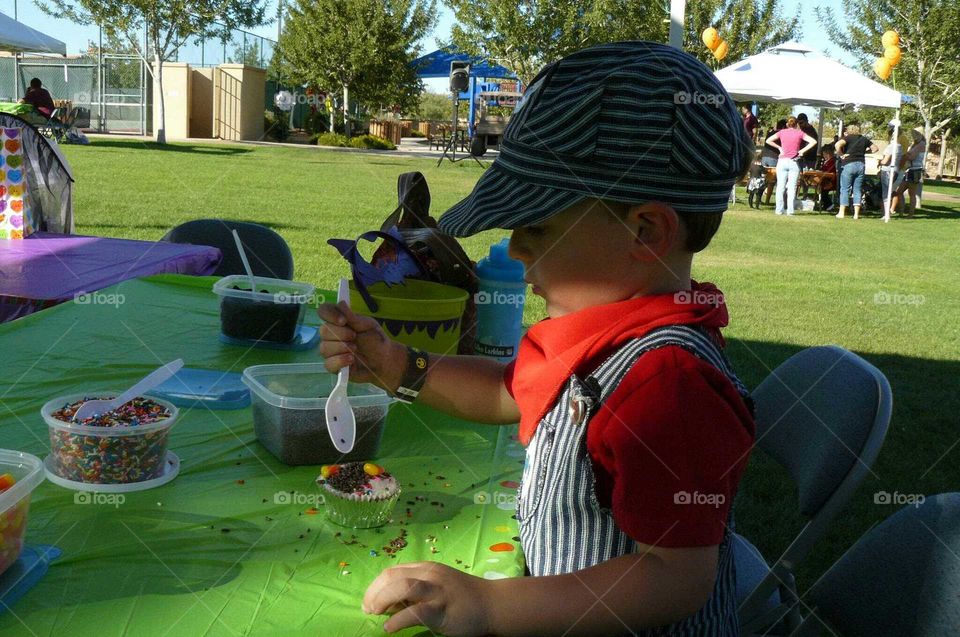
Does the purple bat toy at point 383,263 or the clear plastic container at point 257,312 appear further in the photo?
the clear plastic container at point 257,312

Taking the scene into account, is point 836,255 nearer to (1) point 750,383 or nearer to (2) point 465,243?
(2) point 465,243

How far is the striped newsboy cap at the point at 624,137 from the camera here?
105cm

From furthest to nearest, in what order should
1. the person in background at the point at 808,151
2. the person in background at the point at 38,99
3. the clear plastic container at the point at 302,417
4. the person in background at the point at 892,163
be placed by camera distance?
the person in background at the point at 38,99
the person in background at the point at 808,151
the person in background at the point at 892,163
the clear plastic container at the point at 302,417

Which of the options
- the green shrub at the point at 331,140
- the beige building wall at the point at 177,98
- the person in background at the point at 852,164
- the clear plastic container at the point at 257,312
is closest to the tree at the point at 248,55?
the beige building wall at the point at 177,98

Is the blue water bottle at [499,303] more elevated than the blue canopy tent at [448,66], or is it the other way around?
the blue canopy tent at [448,66]

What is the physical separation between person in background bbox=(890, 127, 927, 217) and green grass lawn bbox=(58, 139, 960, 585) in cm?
47

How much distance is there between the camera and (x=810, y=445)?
1.73m

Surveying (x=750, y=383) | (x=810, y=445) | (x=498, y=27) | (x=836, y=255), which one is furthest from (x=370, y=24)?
(x=810, y=445)

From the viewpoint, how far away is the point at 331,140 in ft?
94.2

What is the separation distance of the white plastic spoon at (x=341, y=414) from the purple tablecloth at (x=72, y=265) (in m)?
1.48

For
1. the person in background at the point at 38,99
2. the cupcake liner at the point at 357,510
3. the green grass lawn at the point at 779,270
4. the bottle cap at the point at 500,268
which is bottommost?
the green grass lawn at the point at 779,270

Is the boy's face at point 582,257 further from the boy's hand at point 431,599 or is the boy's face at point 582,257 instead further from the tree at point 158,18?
the tree at point 158,18

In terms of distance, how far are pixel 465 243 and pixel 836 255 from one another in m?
4.59

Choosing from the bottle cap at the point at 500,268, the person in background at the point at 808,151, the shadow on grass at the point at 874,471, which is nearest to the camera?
the bottle cap at the point at 500,268
